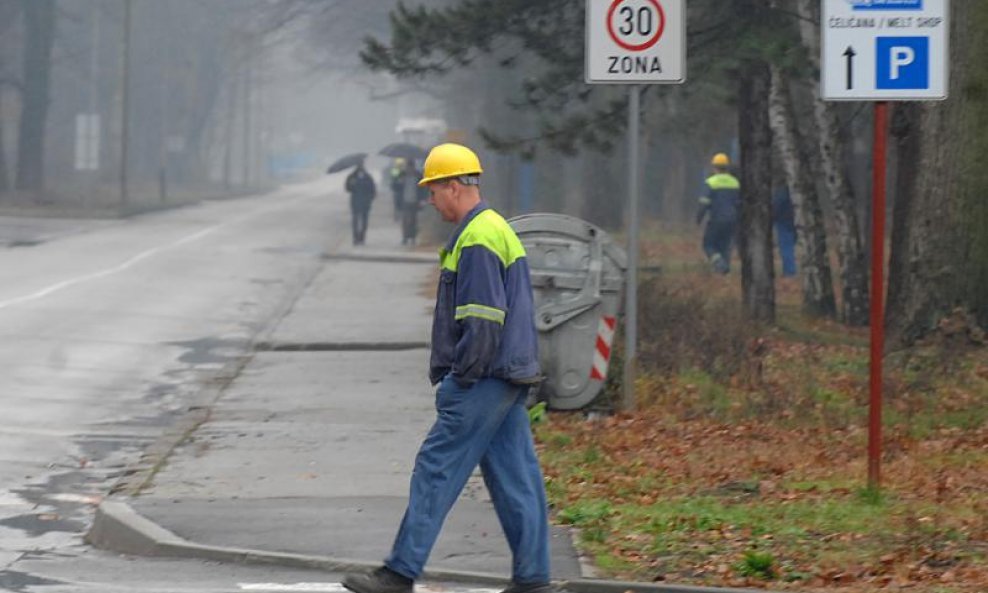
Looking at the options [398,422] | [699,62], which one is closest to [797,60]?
[699,62]

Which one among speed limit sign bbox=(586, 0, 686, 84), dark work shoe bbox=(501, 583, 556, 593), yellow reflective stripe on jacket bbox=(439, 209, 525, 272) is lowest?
dark work shoe bbox=(501, 583, 556, 593)

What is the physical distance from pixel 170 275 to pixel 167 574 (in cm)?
2156

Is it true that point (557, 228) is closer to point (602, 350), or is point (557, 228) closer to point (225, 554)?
point (602, 350)

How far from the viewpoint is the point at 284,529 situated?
944cm

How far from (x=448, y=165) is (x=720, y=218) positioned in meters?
23.4

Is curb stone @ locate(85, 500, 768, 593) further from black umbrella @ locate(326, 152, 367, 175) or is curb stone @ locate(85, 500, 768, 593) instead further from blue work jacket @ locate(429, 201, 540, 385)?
black umbrella @ locate(326, 152, 367, 175)

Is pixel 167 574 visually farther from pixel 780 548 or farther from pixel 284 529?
pixel 780 548

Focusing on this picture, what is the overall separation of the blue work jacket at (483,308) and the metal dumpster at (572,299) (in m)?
6.05

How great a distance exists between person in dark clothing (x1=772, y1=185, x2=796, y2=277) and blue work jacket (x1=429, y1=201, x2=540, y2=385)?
22526 millimetres

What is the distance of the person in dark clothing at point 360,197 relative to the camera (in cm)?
4066

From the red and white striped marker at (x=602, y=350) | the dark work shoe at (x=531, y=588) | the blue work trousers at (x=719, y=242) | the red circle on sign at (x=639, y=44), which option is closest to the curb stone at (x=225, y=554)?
the dark work shoe at (x=531, y=588)

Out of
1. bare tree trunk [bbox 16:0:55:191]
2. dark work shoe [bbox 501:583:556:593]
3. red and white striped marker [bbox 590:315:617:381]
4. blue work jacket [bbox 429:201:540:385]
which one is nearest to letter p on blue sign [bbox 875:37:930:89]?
blue work jacket [bbox 429:201:540:385]

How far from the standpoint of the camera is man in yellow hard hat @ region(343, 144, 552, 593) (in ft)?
24.1

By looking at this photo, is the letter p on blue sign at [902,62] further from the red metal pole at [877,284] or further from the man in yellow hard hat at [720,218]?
the man in yellow hard hat at [720,218]
